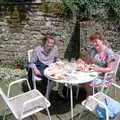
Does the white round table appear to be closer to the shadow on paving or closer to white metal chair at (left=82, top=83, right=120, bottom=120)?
white metal chair at (left=82, top=83, right=120, bottom=120)

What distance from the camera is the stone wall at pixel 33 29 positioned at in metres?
8.82

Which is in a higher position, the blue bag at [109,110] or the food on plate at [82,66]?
the food on plate at [82,66]

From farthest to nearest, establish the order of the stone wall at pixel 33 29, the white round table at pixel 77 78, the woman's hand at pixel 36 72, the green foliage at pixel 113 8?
the stone wall at pixel 33 29 < the green foliage at pixel 113 8 < the woman's hand at pixel 36 72 < the white round table at pixel 77 78

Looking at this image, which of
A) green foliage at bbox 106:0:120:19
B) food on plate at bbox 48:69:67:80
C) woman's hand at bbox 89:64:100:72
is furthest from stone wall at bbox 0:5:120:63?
food on plate at bbox 48:69:67:80

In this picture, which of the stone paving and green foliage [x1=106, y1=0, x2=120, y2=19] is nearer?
the stone paving

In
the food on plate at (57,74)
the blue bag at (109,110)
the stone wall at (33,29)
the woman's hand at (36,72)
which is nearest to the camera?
the blue bag at (109,110)

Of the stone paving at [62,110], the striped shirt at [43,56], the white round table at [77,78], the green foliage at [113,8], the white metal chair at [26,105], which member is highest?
the green foliage at [113,8]

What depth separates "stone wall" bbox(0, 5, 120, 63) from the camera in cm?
882

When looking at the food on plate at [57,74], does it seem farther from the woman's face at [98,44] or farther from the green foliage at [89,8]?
the green foliage at [89,8]

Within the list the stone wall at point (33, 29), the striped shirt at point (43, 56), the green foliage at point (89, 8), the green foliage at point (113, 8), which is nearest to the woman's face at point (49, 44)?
the striped shirt at point (43, 56)

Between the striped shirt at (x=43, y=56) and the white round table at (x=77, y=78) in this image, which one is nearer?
the white round table at (x=77, y=78)

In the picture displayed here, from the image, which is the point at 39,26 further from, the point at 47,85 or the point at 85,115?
the point at 85,115

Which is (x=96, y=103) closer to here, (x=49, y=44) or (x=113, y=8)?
(x=49, y=44)

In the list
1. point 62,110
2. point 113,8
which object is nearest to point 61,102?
point 62,110
